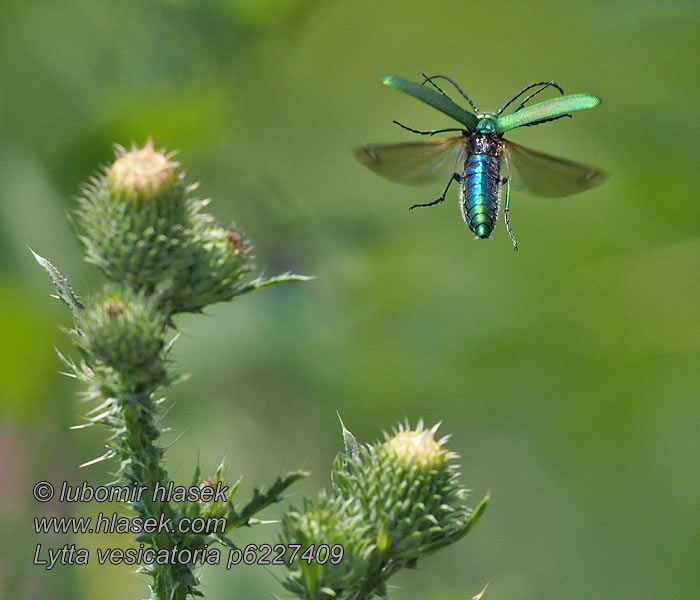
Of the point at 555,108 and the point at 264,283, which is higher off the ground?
the point at 555,108

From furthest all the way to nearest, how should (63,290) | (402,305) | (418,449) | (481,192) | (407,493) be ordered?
(402,305)
(481,192)
(418,449)
(407,493)
(63,290)

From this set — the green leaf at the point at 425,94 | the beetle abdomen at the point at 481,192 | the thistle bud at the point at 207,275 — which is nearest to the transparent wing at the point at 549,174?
the beetle abdomen at the point at 481,192

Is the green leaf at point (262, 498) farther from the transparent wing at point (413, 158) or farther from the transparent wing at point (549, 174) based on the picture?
the transparent wing at point (549, 174)

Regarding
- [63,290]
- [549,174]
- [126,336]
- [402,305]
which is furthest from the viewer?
[402,305]

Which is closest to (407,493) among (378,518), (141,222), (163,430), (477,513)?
(378,518)

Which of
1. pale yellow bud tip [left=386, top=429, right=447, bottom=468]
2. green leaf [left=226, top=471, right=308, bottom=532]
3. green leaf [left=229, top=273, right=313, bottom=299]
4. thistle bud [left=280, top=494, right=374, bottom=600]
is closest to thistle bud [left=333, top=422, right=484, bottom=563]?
pale yellow bud tip [left=386, top=429, right=447, bottom=468]

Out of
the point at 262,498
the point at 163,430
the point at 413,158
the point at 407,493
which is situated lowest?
the point at 262,498

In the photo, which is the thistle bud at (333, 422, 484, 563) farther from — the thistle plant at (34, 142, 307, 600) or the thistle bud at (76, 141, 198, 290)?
the thistle bud at (76, 141, 198, 290)

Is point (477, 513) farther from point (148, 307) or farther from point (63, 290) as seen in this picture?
point (63, 290)

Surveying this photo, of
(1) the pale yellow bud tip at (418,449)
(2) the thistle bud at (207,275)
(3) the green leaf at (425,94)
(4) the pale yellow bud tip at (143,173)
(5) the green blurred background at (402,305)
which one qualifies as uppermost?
(5) the green blurred background at (402,305)
